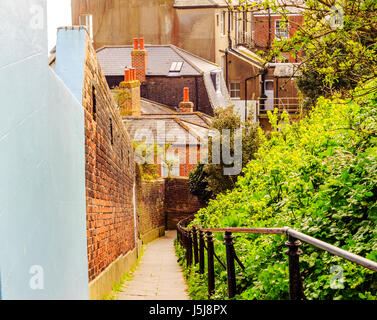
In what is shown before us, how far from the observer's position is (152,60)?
39719mm

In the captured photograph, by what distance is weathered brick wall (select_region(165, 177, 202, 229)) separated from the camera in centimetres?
3319

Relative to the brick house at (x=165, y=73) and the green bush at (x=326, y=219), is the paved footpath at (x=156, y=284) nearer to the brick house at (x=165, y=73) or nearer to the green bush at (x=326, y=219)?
the green bush at (x=326, y=219)

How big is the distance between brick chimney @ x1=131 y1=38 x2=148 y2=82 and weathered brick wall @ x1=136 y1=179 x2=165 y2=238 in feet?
28.9

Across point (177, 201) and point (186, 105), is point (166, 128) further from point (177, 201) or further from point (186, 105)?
point (186, 105)

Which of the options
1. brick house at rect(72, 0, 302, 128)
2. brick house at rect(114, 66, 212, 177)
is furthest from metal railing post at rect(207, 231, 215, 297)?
brick house at rect(72, 0, 302, 128)

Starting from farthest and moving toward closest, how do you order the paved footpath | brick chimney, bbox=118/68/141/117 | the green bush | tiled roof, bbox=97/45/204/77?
tiled roof, bbox=97/45/204/77 → brick chimney, bbox=118/68/141/117 → the paved footpath → the green bush

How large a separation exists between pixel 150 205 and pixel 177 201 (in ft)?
16.9

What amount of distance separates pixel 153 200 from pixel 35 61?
83.0 ft

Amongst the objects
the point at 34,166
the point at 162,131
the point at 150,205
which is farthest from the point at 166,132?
the point at 34,166

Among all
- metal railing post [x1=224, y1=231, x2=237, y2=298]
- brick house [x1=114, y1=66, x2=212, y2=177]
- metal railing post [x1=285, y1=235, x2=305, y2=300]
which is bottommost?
metal railing post [x1=224, y1=231, x2=237, y2=298]

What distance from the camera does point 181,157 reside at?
108 ft

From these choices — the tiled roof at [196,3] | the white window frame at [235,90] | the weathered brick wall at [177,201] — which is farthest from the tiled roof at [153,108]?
the tiled roof at [196,3]

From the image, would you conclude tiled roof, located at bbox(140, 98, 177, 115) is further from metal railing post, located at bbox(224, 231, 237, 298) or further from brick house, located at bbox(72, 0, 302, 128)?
metal railing post, located at bbox(224, 231, 237, 298)
